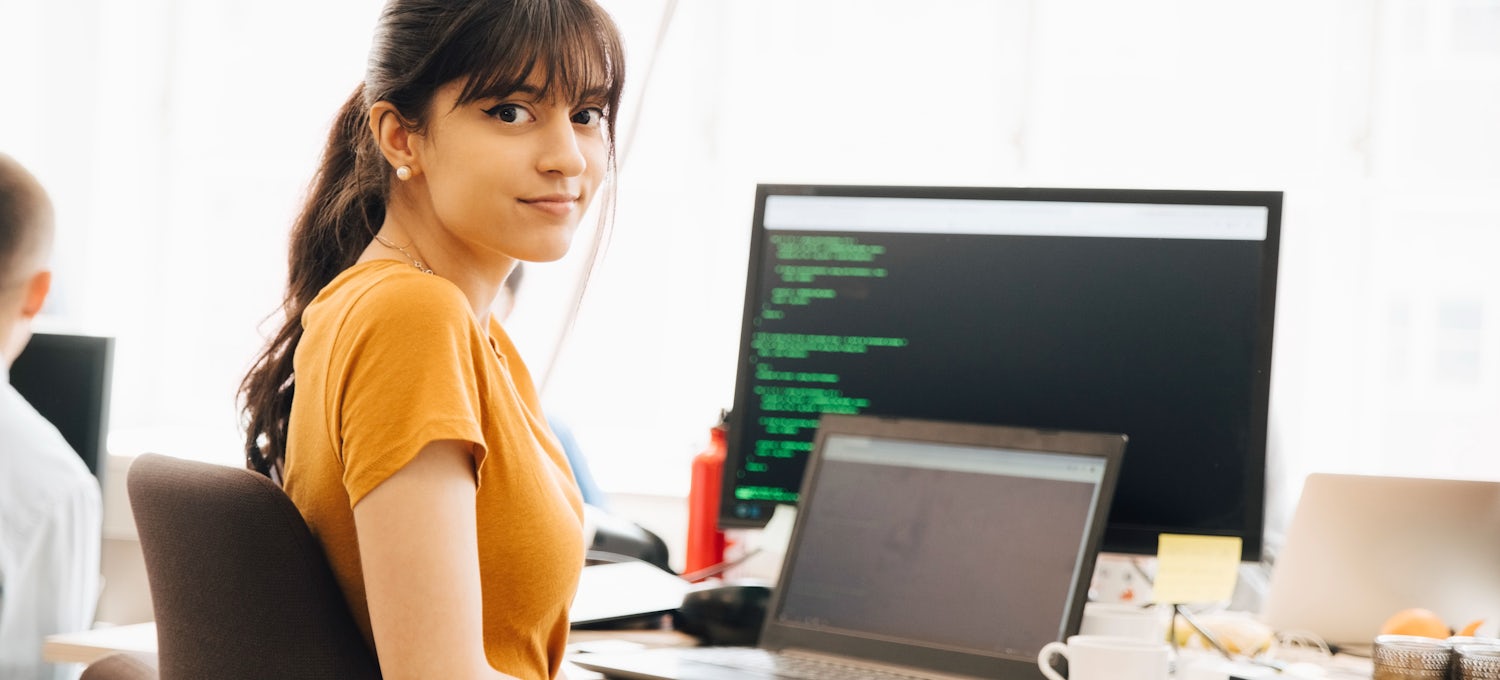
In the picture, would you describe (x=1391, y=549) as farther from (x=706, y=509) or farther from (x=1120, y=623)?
(x=706, y=509)

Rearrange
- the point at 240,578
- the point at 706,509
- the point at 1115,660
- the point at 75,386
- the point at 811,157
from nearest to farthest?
the point at 240,578
the point at 1115,660
the point at 706,509
the point at 75,386
the point at 811,157

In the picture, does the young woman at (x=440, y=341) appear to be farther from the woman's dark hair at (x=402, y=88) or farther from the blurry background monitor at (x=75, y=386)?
the blurry background monitor at (x=75, y=386)

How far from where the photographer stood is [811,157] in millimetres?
3516

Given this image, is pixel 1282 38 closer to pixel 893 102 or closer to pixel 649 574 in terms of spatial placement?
pixel 893 102

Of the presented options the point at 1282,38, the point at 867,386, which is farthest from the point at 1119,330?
the point at 1282,38

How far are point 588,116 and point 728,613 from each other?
1.80 ft

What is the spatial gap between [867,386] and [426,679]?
0.70m

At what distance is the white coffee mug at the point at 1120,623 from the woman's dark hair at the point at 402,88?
0.62m

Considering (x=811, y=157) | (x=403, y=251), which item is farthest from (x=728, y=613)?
(x=811, y=157)

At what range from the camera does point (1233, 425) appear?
4.42 ft

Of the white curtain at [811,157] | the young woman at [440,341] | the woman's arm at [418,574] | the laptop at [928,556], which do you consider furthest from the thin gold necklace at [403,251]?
the white curtain at [811,157]

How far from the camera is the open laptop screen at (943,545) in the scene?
119cm

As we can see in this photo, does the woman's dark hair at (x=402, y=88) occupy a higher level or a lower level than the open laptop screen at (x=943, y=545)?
higher

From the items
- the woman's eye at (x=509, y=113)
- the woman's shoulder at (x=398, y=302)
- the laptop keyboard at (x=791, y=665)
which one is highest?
the woman's eye at (x=509, y=113)
